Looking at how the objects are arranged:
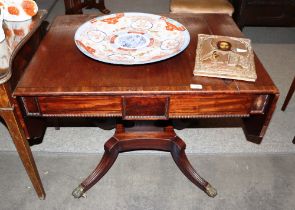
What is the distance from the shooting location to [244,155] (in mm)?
1847

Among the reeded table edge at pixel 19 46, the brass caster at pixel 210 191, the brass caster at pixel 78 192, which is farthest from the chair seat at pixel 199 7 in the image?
the brass caster at pixel 78 192

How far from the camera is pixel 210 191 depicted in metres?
1.57

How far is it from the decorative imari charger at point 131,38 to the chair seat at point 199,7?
92 cm

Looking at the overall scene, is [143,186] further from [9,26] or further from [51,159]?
[9,26]

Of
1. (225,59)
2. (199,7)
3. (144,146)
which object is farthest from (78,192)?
(199,7)

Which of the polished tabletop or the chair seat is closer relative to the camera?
the polished tabletop

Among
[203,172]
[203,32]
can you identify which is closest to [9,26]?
[203,32]

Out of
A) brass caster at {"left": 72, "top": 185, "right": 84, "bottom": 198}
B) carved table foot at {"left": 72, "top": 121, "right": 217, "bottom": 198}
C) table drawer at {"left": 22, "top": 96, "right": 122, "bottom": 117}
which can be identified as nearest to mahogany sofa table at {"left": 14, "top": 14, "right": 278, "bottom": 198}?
table drawer at {"left": 22, "top": 96, "right": 122, "bottom": 117}

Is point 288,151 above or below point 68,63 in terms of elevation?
below

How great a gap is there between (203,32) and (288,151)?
98 centimetres

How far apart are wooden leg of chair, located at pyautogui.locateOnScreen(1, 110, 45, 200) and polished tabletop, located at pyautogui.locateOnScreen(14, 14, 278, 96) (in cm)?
14

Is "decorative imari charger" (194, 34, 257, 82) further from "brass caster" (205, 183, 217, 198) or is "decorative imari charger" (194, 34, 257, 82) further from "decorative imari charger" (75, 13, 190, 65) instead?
"brass caster" (205, 183, 217, 198)

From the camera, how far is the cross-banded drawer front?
111 centimetres

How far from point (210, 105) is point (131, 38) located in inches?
19.6
